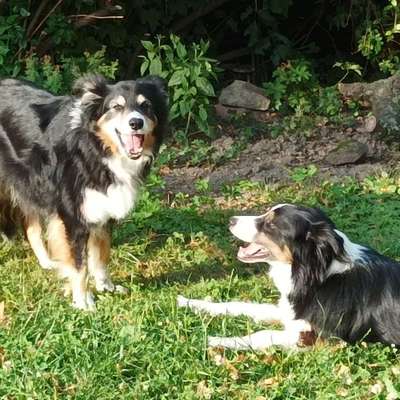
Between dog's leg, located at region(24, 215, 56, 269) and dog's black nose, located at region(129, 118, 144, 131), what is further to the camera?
dog's leg, located at region(24, 215, 56, 269)

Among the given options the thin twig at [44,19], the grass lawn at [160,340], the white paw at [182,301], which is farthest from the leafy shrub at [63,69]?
the white paw at [182,301]

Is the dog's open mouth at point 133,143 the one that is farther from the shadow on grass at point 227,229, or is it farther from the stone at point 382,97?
the stone at point 382,97

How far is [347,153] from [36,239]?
347 centimetres

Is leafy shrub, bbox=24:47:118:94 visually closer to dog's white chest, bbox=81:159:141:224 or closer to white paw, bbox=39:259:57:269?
white paw, bbox=39:259:57:269

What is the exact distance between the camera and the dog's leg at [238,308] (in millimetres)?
4488

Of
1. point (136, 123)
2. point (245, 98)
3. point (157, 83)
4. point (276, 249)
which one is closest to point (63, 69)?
point (245, 98)

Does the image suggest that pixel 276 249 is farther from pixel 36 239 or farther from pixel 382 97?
pixel 382 97

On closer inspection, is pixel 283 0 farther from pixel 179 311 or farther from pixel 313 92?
pixel 179 311

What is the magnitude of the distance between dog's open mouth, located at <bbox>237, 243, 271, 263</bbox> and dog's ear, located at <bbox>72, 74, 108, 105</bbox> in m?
1.28

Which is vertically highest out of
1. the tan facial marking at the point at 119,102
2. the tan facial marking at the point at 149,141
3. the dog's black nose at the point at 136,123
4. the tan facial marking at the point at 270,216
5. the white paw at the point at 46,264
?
the tan facial marking at the point at 119,102

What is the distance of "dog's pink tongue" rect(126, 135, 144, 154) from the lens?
4.50m

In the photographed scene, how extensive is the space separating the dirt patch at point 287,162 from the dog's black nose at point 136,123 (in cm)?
257

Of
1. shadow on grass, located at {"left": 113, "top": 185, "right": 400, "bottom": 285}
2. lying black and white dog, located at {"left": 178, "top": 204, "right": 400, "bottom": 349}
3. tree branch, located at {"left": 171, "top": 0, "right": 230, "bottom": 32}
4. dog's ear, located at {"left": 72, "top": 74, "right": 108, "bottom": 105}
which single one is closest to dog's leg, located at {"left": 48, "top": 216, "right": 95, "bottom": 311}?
shadow on grass, located at {"left": 113, "top": 185, "right": 400, "bottom": 285}

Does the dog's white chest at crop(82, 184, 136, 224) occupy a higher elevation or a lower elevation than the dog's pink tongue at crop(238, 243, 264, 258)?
higher
